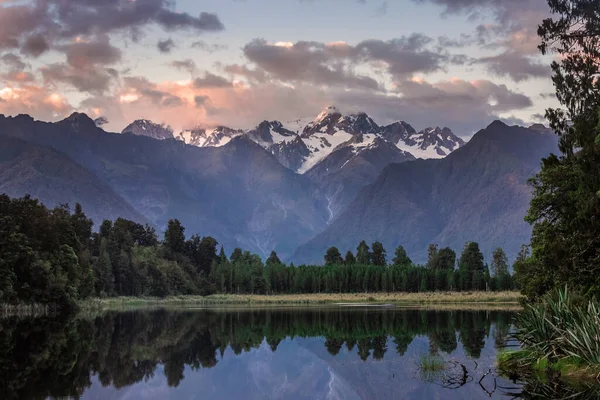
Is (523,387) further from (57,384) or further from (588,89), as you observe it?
(57,384)

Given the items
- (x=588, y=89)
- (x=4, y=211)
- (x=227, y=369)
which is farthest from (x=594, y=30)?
(x=4, y=211)

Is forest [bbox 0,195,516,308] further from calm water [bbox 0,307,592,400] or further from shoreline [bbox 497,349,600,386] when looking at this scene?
shoreline [bbox 497,349,600,386]

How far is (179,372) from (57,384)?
785 cm

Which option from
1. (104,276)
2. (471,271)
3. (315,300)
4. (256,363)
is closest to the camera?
(256,363)

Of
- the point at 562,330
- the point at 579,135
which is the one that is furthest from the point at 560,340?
the point at 579,135

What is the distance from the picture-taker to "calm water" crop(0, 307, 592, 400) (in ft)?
109

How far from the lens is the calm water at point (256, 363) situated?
33328mm

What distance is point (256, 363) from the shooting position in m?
45.2

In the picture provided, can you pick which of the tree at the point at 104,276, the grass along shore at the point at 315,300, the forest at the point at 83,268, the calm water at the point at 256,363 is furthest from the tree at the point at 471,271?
the calm water at the point at 256,363

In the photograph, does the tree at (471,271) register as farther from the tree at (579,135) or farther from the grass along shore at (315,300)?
the tree at (579,135)

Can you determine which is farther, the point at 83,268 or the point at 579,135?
the point at 83,268

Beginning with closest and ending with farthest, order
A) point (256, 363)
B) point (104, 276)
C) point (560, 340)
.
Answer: point (560, 340)
point (256, 363)
point (104, 276)

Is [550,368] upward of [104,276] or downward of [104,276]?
downward

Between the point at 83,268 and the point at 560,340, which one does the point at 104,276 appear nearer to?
the point at 83,268
